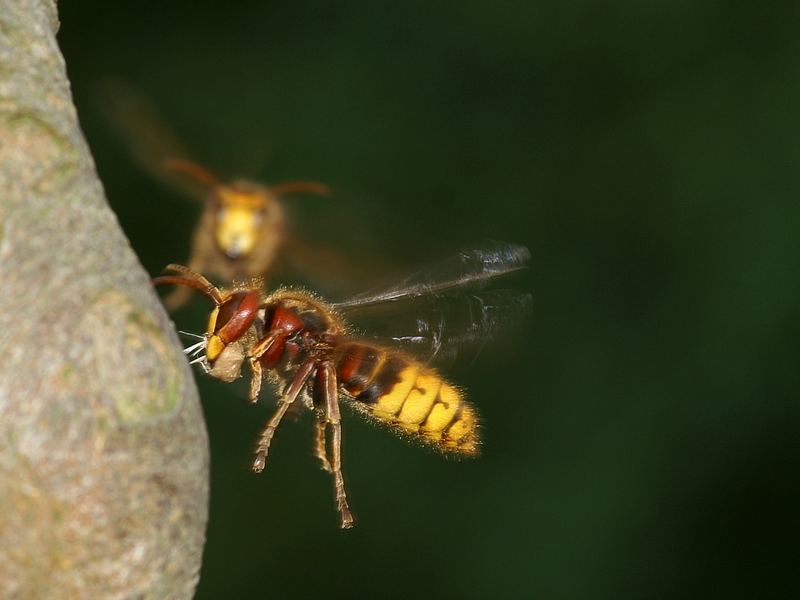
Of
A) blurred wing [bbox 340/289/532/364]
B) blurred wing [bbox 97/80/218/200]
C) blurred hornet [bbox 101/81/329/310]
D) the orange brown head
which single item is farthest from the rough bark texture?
blurred wing [bbox 97/80/218/200]

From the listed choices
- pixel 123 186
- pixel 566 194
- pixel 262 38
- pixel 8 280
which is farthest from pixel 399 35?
pixel 8 280

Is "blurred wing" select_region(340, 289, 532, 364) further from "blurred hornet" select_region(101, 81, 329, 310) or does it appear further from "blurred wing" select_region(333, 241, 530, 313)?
"blurred hornet" select_region(101, 81, 329, 310)

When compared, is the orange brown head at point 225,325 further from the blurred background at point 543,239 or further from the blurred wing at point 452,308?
the blurred background at point 543,239

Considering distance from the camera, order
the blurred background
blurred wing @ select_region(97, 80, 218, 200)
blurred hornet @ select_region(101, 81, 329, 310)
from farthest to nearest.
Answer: the blurred background
blurred wing @ select_region(97, 80, 218, 200)
blurred hornet @ select_region(101, 81, 329, 310)

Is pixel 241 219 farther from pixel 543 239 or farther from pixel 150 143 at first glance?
pixel 543 239

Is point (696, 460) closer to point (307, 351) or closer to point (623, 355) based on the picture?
point (623, 355)

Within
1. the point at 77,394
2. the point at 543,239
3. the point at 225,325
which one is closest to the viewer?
the point at 77,394

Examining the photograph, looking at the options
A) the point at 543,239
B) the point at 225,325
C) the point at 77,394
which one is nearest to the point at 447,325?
the point at 225,325
